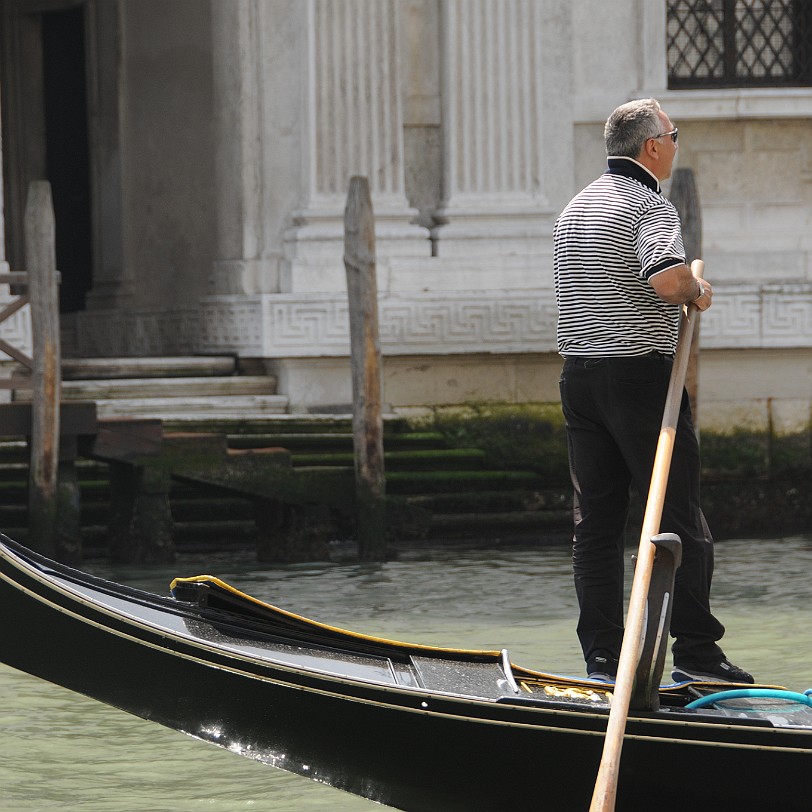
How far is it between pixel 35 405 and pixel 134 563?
96cm

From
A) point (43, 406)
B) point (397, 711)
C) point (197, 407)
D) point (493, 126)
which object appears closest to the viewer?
point (397, 711)

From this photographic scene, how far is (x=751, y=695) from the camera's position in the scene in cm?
407

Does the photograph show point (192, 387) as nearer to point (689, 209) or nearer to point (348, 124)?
point (348, 124)

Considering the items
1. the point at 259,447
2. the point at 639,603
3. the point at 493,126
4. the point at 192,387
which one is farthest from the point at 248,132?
the point at 639,603

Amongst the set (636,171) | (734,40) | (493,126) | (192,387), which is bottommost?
(192,387)

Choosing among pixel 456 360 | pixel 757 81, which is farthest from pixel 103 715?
pixel 757 81

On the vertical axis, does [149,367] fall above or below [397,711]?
above

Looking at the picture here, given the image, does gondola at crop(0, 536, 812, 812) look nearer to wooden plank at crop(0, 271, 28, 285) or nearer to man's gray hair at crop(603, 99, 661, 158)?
man's gray hair at crop(603, 99, 661, 158)

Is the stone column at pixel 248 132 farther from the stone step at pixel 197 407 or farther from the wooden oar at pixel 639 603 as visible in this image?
the wooden oar at pixel 639 603

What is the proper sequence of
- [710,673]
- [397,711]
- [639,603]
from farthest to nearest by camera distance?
[710,673]
[397,711]
[639,603]

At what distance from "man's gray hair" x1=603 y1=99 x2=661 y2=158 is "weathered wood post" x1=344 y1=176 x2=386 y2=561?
15.5ft

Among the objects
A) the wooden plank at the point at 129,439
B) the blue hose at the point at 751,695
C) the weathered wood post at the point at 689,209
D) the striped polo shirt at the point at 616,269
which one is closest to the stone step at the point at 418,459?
the wooden plank at the point at 129,439

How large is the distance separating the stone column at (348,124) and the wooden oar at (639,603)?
6.19 meters

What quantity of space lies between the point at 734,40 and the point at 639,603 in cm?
779
